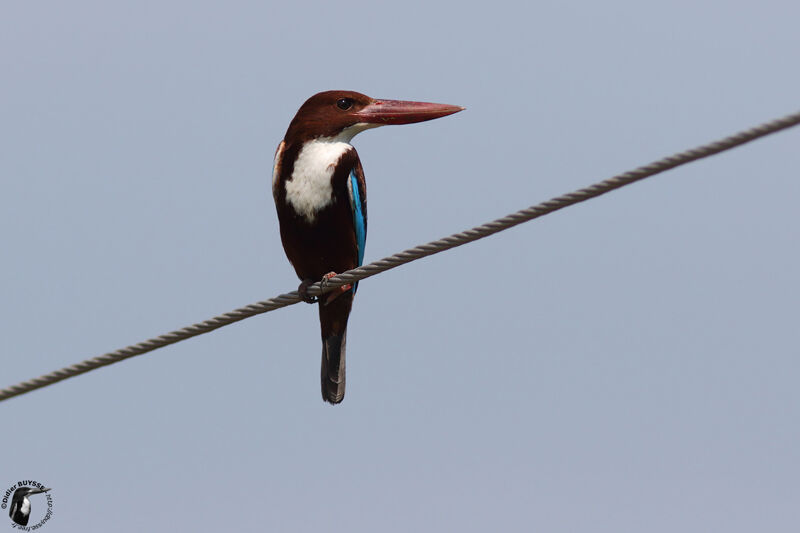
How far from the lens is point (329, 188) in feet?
17.4

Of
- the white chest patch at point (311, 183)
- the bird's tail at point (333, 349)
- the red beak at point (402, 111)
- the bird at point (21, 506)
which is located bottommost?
the bird at point (21, 506)

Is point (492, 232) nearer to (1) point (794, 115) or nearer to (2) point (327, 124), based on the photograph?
(1) point (794, 115)

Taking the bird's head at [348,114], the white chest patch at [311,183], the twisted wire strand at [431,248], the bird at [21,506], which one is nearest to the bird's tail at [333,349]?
the white chest patch at [311,183]

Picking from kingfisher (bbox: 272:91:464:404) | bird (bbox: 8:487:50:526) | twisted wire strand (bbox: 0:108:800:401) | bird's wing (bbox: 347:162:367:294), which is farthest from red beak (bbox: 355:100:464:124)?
bird (bbox: 8:487:50:526)

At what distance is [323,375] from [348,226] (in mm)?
875

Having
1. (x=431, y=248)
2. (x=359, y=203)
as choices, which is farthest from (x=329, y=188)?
(x=431, y=248)

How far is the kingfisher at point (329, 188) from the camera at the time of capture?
17.4ft

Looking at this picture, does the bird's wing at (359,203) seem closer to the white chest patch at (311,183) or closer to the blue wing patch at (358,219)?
the blue wing patch at (358,219)

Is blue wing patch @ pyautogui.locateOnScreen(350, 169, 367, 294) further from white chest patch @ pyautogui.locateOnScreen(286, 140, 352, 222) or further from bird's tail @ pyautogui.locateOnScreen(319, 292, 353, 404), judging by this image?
bird's tail @ pyautogui.locateOnScreen(319, 292, 353, 404)

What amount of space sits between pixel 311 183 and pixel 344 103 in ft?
1.80

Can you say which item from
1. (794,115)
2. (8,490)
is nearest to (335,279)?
(794,115)

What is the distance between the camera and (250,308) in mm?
4156

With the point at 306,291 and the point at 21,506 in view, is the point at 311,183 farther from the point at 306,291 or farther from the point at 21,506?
the point at 21,506

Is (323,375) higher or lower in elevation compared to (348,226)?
lower
